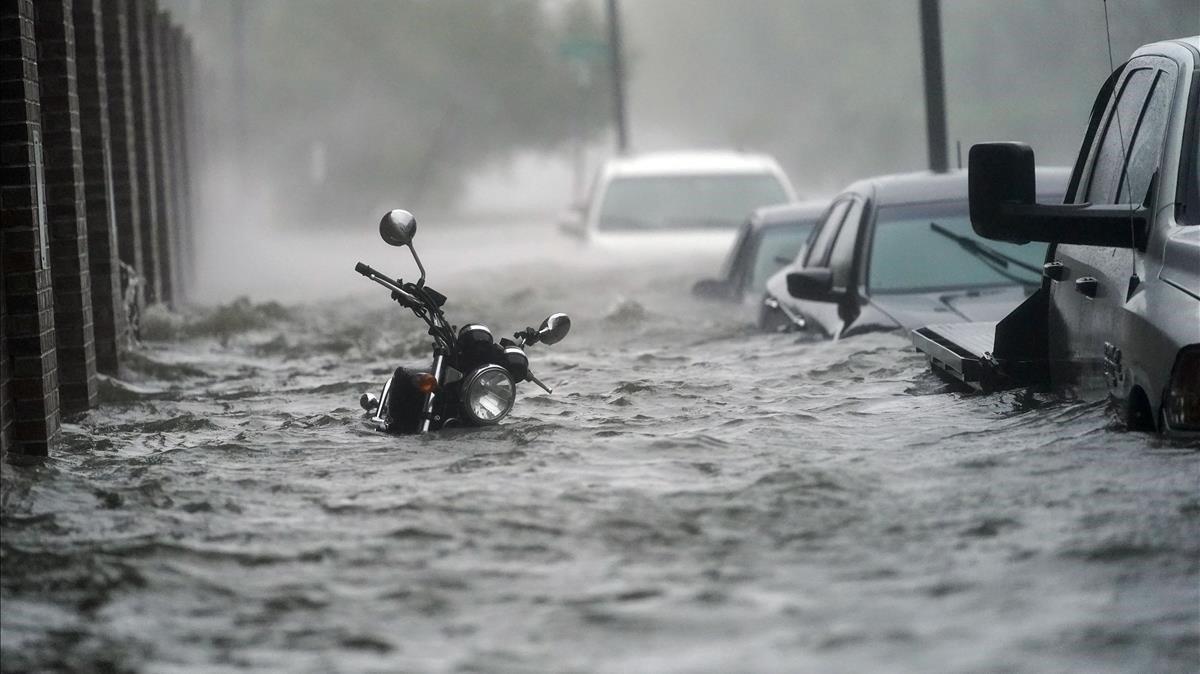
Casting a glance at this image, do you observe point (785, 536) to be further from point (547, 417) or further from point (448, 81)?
point (448, 81)

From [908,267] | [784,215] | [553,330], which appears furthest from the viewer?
[784,215]

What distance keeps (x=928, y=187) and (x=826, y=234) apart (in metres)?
0.71

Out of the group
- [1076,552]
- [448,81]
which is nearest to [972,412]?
[1076,552]

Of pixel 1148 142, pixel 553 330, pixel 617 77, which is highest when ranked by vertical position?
pixel 617 77

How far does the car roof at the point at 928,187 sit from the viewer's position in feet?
34.5

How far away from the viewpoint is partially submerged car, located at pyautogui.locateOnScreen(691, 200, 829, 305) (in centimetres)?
1312

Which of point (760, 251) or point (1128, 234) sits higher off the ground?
point (1128, 234)

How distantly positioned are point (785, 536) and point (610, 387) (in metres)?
4.32

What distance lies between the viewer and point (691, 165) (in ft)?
58.9

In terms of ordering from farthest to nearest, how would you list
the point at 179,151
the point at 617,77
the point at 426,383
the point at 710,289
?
the point at 617,77
the point at 179,151
the point at 710,289
the point at 426,383

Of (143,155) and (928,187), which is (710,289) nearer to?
(928,187)

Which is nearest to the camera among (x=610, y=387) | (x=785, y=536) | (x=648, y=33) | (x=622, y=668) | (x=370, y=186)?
(x=622, y=668)

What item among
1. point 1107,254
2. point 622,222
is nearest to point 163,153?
point 622,222

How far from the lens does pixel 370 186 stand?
54844 millimetres
